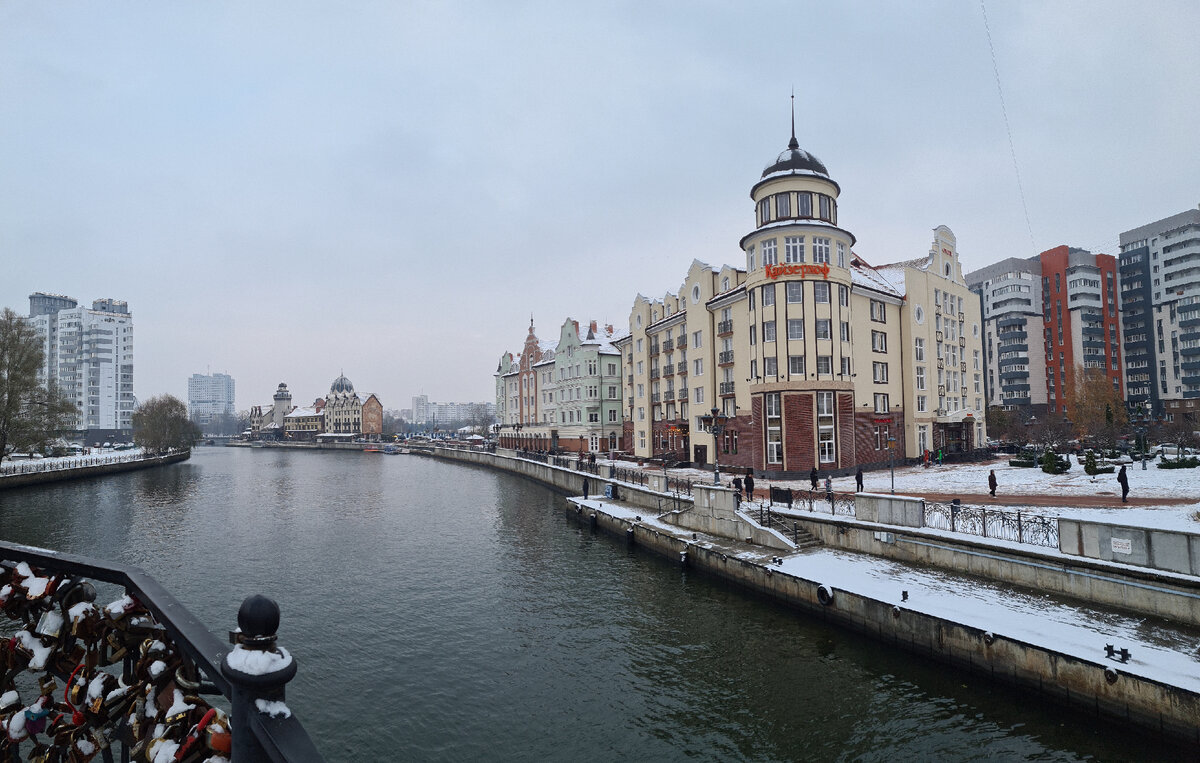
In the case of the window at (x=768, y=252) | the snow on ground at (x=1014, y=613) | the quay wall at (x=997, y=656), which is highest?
the window at (x=768, y=252)

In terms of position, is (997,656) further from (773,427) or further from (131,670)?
(773,427)

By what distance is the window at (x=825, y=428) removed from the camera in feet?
131

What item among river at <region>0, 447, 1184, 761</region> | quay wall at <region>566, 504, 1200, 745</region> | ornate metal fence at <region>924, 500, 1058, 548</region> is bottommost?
river at <region>0, 447, 1184, 761</region>

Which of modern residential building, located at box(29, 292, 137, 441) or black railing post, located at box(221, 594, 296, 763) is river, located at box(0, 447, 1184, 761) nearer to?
black railing post, located at box(221, 594, 296, 763)

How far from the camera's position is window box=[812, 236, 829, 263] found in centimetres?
3994

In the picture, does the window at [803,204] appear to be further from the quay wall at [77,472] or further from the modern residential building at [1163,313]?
the modern residential building at [1163,313]

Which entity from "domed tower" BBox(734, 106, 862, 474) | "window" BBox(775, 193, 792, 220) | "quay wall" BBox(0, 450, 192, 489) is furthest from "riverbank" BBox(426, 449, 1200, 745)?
"quay wall" BBox(0, 450, 192, 489)

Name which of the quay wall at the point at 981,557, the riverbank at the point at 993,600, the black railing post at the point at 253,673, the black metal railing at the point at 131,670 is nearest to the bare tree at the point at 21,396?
the quay wall at the point at 981,557

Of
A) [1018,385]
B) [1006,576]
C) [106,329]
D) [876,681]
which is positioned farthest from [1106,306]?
[106,329]

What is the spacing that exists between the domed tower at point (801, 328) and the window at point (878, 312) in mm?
4976

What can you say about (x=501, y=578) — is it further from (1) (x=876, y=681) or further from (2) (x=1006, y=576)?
(2) (x=1006, y=576)

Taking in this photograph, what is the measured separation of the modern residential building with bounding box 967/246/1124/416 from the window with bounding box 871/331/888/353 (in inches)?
2559

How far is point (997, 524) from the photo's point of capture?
21109mm

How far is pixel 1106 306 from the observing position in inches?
3728
